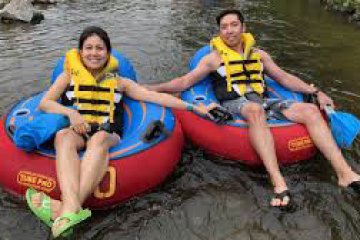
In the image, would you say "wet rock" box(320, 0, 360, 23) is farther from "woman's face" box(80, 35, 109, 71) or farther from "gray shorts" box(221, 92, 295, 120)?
"woman's face" box(80, 35, 109, 71)

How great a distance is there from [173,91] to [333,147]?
Answer: 188 cm

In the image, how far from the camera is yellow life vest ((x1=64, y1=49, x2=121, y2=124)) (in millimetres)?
4324

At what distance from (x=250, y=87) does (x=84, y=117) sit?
1.90 metres

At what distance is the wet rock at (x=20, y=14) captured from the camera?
452 inches

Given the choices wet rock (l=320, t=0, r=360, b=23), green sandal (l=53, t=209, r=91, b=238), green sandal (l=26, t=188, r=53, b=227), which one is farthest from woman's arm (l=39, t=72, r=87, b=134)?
wet rock (l=320, t=0, r=360, b=23)

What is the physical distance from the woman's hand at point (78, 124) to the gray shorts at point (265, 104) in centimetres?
160

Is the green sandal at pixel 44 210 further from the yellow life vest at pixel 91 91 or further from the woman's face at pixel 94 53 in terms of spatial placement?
the woman's face at pixel 94 53

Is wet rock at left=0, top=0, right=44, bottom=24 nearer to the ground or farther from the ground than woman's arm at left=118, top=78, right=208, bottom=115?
farther from the ground

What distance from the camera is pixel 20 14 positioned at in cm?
1151

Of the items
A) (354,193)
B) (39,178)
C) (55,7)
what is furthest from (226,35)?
(55,7)

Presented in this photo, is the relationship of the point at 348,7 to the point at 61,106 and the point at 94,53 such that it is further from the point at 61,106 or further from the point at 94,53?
the point at 61,106

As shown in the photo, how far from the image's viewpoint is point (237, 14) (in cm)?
486

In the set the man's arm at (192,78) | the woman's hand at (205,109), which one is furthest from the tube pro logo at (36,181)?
the man's arm at (192,78)

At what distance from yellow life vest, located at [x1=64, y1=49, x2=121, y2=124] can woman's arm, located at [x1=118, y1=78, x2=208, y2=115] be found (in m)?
0.16
